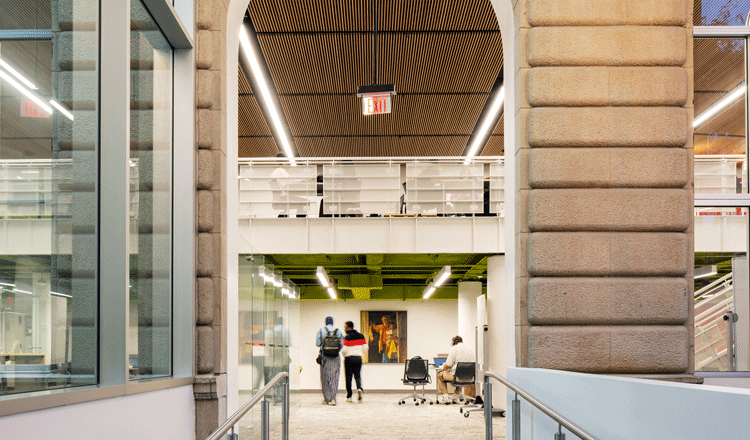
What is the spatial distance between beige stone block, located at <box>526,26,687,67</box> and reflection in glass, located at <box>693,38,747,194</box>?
49cm

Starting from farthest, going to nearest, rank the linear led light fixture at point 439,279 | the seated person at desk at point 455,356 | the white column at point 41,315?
the linear led light fixture at point 439,279
the seated person at desk at point 455,356
the white column at point 41,315

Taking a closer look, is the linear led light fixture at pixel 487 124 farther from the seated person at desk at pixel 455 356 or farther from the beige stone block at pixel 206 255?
the beige stone block at pixel 206 255

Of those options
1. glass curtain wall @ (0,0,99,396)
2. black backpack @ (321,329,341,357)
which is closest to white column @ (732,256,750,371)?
glass curtain wall @ (0,0,99,396)

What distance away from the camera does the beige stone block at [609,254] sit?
489cm

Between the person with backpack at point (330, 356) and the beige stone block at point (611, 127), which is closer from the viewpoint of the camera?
the beige stone block at point (611, 127)

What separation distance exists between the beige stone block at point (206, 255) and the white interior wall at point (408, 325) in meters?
18.3

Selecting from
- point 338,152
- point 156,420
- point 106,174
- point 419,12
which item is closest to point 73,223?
point 106,174

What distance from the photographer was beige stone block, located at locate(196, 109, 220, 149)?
4.88 metres

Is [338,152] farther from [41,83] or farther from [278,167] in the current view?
[41,83]

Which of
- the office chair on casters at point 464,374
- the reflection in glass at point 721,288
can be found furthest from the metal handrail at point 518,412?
the office chair on casters at point 464,374

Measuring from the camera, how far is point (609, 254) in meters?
4.90

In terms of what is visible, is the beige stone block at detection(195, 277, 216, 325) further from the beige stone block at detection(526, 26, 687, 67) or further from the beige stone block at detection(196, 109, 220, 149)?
the beige stone block at detection(526, 26, 687, 67)

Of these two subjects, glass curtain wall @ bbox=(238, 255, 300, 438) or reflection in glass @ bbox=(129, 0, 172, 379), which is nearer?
reflection in glass @ bbox=(129, 0, 172, 379)

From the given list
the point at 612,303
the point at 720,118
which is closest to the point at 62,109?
the point at 612,303
